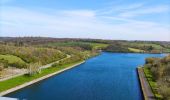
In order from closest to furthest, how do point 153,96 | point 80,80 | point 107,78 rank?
1. point 153,96
2. point 80,80
3. point 107,78

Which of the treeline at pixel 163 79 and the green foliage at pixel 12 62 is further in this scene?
the green foliage at pixel 12 62

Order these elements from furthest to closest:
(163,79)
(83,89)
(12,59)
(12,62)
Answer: (12,59)
(12,62)
(83,89)
(163,79)

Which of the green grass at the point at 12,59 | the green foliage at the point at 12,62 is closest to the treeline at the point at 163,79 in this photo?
the green foliage at the point at 12,62

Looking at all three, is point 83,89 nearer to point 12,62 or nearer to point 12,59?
point 12,62

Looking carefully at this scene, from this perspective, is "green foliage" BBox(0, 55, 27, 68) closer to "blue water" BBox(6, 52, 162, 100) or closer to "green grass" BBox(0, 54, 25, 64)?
"green grass" BBox(0, 54, 25, 64)

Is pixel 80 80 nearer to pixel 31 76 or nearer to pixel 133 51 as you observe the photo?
pixel 31 76

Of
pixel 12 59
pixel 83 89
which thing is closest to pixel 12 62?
pixel 12 59

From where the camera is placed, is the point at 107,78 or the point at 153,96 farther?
the point at 107,78

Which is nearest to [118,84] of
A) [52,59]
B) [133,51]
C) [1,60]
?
[1,60]

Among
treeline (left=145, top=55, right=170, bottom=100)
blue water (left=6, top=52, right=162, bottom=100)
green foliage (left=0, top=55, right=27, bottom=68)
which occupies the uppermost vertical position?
treeline (left=145, top=55, right=170, bottom=100)

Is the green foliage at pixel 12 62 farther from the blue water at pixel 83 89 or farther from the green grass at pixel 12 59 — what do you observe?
the blue water at pixel 83 89

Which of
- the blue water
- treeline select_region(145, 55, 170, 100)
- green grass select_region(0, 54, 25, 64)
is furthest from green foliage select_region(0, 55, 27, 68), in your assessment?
treeline select_region(145, 55, 170, 100)
